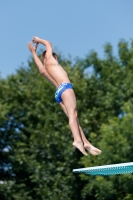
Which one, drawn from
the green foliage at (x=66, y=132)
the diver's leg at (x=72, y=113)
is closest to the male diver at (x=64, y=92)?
the diver's leg at (x=72, y=113)

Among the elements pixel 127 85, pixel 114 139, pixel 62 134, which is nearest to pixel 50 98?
pixel 62 134

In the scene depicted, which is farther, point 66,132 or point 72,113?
point 66,132

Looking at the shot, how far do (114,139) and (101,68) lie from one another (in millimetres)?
5319

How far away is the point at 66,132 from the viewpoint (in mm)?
17219

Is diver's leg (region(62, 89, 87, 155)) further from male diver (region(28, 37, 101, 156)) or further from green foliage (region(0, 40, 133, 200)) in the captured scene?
green foliage (region(0, 40, 133, 200))

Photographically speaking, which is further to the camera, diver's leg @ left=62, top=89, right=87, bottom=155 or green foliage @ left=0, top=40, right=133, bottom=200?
green foliage @ left=0, top=40, right=133, bottom=200

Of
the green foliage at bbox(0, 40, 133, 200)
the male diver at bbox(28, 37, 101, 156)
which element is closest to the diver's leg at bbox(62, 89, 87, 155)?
the male diver at bbox(28, 37, 101, 156)

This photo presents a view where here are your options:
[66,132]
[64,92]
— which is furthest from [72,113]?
[66,132]

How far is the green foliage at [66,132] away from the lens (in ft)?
51.0

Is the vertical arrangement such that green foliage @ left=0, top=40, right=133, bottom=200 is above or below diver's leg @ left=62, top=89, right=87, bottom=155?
above

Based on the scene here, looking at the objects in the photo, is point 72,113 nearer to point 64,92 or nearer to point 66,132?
point 64,92

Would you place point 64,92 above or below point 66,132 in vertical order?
below

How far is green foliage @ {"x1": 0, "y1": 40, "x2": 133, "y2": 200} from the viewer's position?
51.0ft

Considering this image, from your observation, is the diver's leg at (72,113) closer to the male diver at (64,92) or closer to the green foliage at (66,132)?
the male diver at (64,92)
